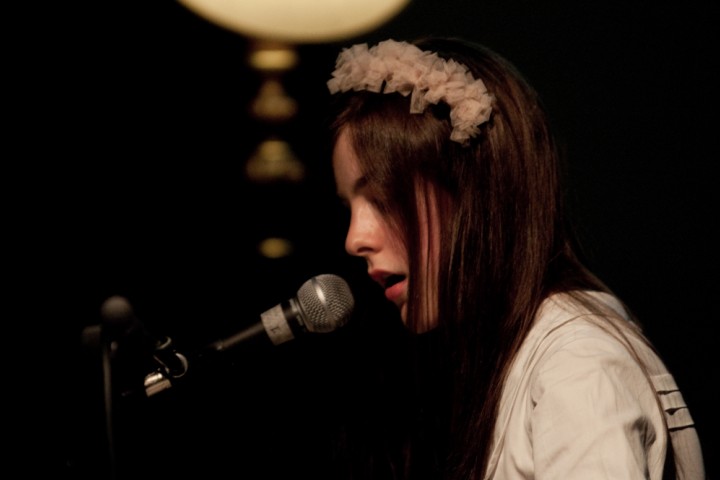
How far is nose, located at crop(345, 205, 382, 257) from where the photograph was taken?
1.22 m

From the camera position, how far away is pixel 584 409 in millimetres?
842

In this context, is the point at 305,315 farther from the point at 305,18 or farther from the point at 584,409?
the point at 305,18

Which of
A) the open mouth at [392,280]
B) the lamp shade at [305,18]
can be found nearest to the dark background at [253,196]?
the lamp shade at [305,18]

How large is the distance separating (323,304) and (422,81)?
0.44 meters

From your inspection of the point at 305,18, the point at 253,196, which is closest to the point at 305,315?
the point at 253,196

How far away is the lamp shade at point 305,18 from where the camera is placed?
1758 millimetres

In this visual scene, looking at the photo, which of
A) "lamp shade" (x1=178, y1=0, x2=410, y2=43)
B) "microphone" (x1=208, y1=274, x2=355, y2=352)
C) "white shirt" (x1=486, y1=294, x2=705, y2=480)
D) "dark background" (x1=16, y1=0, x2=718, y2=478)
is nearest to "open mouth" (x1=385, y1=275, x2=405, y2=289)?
"microphone" (x1=208, y1=274, x2=355, y2=352)

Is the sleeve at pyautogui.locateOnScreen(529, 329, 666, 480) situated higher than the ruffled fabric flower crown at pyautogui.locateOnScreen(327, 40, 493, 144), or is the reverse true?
the ruffled fabric flower crown at pyautogui.locateOnScreen(327, 40, 493, 144)

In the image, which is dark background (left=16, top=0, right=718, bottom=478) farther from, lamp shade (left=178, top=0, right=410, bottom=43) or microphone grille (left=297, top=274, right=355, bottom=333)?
microphone grille (left=297, top=274, right=355, bottom=333)

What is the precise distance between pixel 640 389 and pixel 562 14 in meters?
1.23

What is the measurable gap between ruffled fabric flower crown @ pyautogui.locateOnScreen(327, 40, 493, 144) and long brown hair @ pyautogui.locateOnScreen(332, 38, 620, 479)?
3 cm

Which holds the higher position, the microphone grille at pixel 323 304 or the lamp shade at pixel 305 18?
the lamp shade at pixel 305 18

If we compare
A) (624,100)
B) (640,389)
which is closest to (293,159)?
(624,100)

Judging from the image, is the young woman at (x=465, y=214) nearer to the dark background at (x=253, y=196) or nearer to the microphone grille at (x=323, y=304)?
the microphone grille at (x=323, y=304)
